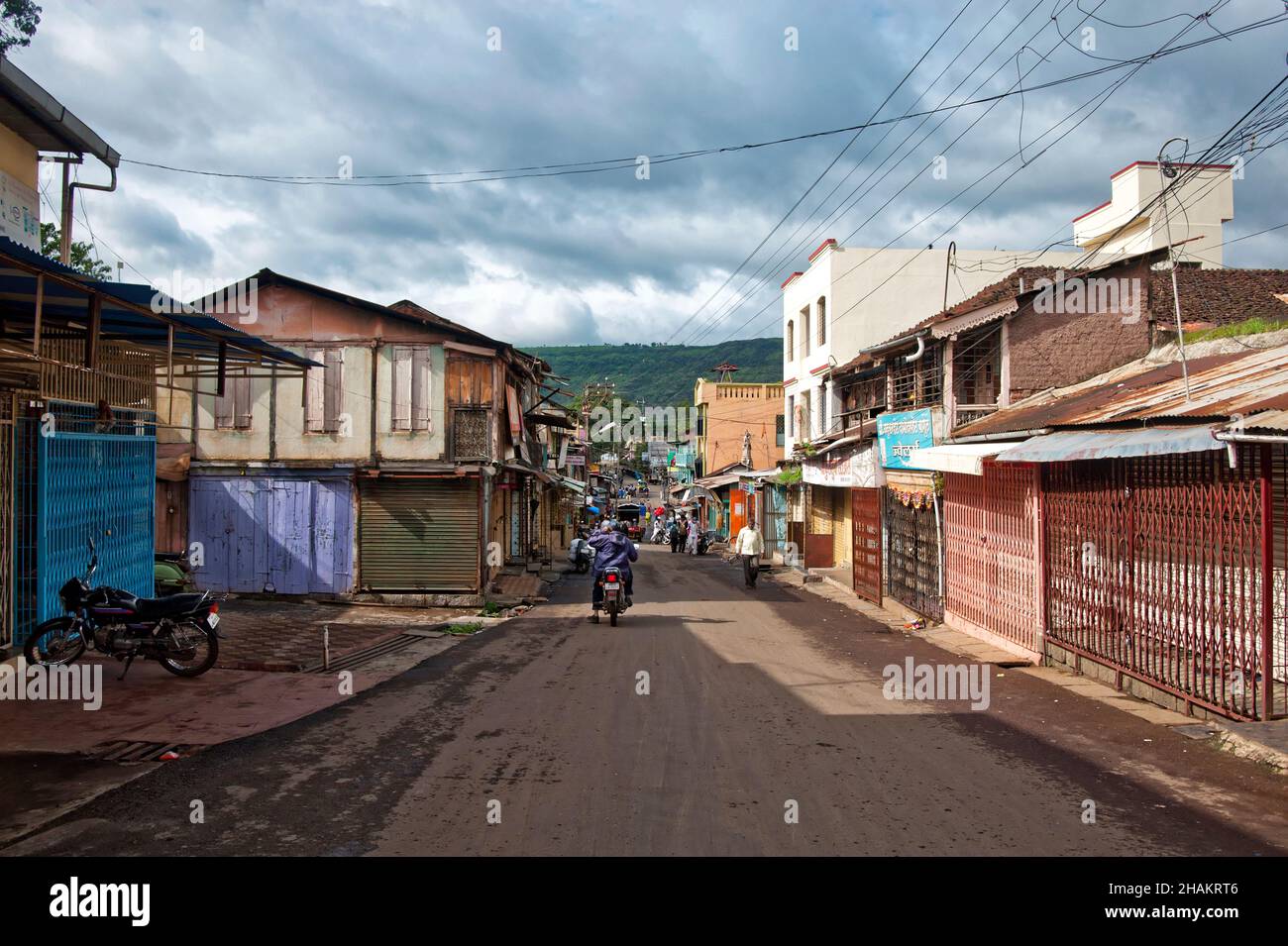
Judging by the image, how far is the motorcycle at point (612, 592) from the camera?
48.6ft

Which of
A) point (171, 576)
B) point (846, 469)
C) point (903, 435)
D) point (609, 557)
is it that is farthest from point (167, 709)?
point (846, 469)

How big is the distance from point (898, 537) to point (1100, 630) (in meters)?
8.07

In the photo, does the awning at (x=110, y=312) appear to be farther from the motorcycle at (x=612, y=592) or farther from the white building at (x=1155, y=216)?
the white building at (x=1155, y=216)

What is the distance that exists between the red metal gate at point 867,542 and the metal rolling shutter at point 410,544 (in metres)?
8.58

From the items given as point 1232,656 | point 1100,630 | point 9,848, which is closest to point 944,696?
point 1100,630

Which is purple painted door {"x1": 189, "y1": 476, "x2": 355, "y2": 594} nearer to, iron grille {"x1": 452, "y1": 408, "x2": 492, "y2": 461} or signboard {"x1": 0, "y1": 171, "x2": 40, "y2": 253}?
iron grille {"x1": 452, "y1": 408, "x2": 492, "y2": 461}

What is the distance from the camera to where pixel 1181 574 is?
7.81 meters

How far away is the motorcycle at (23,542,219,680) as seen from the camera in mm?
9039

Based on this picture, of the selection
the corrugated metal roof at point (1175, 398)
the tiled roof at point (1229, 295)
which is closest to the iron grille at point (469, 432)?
the corrugated metal roof at point (1175, 398)

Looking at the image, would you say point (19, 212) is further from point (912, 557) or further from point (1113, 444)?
point (912, 557)

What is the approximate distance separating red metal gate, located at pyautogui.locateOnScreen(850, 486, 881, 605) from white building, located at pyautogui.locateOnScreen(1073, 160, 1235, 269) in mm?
7255

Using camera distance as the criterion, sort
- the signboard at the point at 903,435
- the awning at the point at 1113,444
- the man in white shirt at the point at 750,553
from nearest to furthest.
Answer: the awning at the point at 1113,444 < the signboard at the point at 903,435 < the man in white shirt at the point at 750,553

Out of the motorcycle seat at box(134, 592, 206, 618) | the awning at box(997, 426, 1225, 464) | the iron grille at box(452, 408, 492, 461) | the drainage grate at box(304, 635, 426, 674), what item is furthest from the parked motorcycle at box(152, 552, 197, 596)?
the awning at box(997, 426, 1225, 464)
